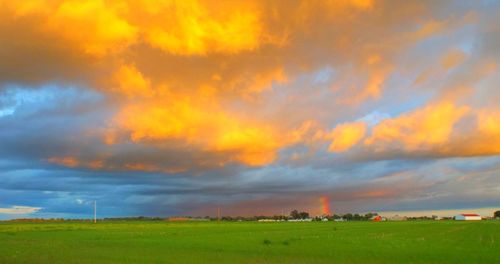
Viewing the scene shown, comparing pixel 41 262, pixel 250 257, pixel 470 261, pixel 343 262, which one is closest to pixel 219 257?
pixel 250 257

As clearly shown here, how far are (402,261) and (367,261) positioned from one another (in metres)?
2.21

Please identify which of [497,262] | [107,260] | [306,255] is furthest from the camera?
[306,255]

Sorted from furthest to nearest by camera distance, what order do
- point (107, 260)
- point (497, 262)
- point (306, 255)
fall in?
1. point (306, 255)
2. point (107, 260)
3. point (497, 262)

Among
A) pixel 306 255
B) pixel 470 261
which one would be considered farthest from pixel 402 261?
pixel 306 255

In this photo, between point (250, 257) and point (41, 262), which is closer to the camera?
point (41, 262)

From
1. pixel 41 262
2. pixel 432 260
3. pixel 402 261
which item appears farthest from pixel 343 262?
pixel 41 262

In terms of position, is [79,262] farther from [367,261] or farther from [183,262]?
[367,261]

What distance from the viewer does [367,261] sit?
3150cm

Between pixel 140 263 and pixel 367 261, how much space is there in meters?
14.3

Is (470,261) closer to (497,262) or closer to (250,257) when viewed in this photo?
(497,262)

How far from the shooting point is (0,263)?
3083 cm

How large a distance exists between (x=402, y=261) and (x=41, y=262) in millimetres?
22983

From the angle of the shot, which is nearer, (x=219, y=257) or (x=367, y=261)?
(x=367, y=261)

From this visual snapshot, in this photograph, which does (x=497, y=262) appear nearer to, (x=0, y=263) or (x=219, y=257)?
(x=219, y=257)
